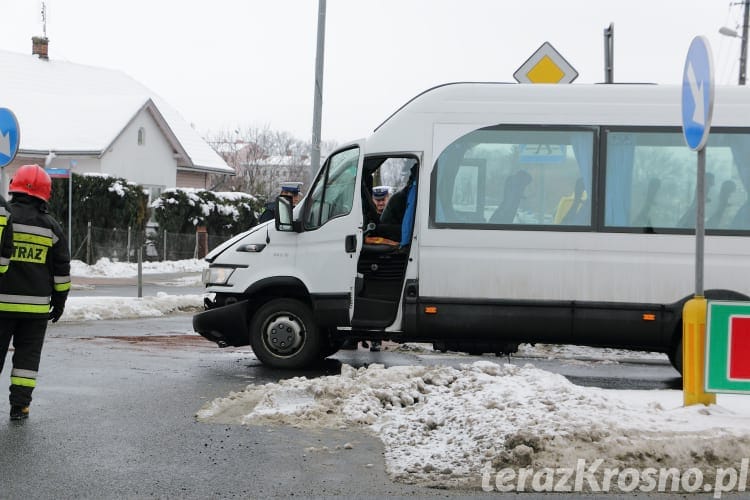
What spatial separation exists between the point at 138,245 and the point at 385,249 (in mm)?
22671

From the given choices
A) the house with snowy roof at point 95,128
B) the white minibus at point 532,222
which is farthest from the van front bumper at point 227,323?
the house with snowy roof at point 95,128

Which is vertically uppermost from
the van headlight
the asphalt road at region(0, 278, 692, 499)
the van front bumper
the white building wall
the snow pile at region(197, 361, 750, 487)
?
the white building wall

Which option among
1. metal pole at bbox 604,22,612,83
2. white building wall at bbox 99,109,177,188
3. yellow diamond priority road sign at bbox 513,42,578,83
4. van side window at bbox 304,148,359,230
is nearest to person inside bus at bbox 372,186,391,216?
van side window at bbox 304,148,359,230

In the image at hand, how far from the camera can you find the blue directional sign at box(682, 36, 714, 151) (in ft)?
22.7

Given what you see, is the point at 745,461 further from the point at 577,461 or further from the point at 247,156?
the point at 247,156

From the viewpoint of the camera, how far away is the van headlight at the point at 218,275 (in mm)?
11023

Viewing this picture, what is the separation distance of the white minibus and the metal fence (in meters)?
20.4

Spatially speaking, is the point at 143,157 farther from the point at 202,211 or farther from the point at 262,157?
the point at 262,157

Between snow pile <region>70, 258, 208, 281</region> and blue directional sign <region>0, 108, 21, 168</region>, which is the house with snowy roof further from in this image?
blue directional sign <region>0, 108, 21, 168</region>

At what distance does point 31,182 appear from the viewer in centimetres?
776

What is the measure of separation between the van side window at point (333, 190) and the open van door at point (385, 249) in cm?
18

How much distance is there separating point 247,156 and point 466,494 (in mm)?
84265

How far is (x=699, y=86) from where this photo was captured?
711 cm

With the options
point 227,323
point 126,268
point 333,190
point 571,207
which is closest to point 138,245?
point 126,268
